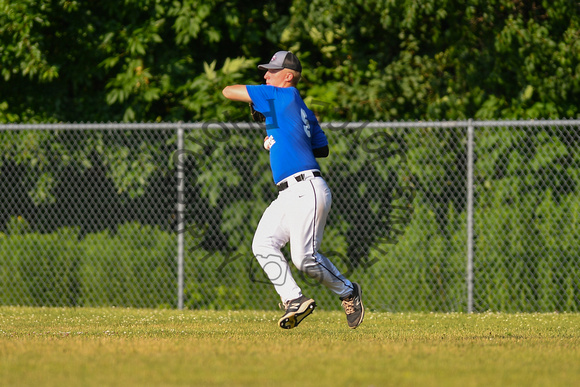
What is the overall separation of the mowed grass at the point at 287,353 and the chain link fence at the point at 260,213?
1452mm

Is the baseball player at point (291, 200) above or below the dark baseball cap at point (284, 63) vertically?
below

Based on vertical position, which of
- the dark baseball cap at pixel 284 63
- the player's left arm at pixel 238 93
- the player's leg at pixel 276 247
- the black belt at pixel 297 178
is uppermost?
the dark baseball cap at pixel 284 63

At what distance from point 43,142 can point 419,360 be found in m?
6.46

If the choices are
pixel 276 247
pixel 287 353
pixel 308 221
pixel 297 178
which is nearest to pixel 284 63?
pixel 297 178

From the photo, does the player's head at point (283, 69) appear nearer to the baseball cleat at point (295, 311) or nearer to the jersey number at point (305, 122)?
the jersey number at point (305, 122)

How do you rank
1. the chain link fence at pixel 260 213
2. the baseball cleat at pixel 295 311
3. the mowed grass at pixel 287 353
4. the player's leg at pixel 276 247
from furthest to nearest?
the chain link fence at pixel 260 213 < the player's leg at pixel 276 247 < the baseball cleat at pixel 295 311 < the mowed grass at pixel 287 353

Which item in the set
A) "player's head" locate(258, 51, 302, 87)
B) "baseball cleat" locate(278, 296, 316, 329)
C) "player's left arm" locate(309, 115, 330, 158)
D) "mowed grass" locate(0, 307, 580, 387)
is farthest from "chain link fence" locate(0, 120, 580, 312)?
"baseball cleat" locate(278, 296, 316, 329)

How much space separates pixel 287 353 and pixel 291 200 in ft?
4.35

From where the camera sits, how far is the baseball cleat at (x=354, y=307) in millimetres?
6230

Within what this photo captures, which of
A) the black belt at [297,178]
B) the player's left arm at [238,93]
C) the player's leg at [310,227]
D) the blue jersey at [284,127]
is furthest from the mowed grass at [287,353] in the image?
the player's left arm at [238,93]

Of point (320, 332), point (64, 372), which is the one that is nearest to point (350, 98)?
point (320, 332)

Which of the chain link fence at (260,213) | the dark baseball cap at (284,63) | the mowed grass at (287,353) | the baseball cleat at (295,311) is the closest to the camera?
the mowed grass at (287,353)

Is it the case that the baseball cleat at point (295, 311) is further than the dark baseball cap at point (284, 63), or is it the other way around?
the dark baseball cap at point (284, 63)

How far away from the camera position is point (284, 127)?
5926 millimetres
